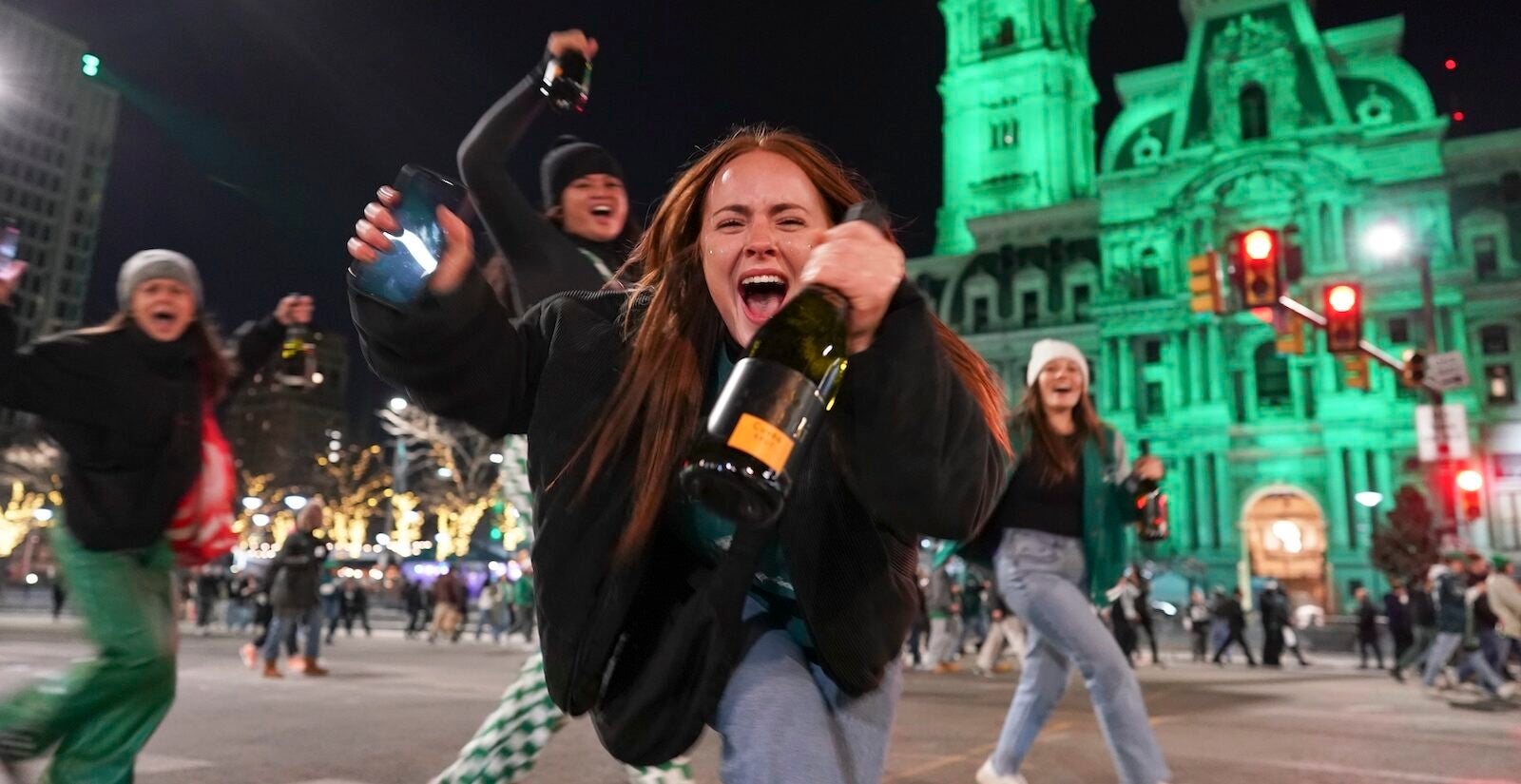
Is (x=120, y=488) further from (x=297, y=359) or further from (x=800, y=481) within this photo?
(x=800, y=481)

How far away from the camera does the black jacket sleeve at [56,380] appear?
3275mm

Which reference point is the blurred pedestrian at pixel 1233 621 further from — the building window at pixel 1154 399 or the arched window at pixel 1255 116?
the arched window at pixel 1255 116

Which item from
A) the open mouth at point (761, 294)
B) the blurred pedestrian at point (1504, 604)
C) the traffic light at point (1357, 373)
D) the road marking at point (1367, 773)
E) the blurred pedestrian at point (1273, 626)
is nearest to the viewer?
the open mouth at point (761, 294)

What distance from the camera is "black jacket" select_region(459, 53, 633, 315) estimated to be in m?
3.03

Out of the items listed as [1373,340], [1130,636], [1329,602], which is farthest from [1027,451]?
[1373,340]

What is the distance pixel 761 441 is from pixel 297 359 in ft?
12.9

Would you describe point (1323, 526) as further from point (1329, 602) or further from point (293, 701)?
point (293, 701)

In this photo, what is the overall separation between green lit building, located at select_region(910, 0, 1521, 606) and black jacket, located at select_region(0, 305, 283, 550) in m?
40.4

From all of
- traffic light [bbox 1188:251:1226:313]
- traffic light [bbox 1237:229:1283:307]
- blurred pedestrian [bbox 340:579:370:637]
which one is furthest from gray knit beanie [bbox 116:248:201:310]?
blurred pedestrian [bbox 340:579:370:637]

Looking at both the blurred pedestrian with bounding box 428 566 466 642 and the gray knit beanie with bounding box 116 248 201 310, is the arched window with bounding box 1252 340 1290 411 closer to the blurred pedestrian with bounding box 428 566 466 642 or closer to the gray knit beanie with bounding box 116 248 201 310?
the blurred pedestrian with bounding box 428 566 466 642

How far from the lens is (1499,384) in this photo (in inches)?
1734

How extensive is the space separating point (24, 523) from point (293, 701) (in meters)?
56.1

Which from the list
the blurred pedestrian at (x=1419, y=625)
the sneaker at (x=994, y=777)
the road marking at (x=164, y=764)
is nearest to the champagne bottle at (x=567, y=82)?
the sneaker at (x=994, y=777)

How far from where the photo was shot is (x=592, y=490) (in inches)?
65.1
